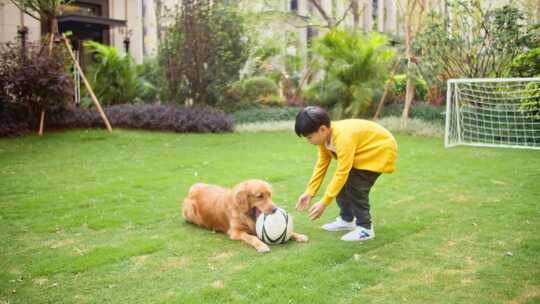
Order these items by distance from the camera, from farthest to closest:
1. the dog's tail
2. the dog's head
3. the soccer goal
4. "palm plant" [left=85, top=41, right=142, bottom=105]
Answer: "palm plant" [left=85, top=41, right=142, bottom=105] → the soccer goal → the dog's tail → the dog's head

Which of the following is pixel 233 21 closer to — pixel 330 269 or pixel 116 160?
pixel 116 160

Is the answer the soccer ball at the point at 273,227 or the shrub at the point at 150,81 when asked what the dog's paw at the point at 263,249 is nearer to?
the soccer ball at the point at 273,227

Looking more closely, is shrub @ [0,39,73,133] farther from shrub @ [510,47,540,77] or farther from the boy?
shrub @ [510,47,540,77]

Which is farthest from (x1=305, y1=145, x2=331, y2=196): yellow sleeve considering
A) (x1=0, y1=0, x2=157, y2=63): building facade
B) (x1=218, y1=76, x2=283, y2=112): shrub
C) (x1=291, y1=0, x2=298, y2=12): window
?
(x1=291, y1=0, x2=298, y2=12): window

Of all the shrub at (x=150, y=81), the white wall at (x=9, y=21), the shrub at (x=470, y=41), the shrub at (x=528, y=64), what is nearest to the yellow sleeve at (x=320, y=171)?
the shrub at (x=528, y=64)

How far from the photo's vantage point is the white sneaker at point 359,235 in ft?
15.1

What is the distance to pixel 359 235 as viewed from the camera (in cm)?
462

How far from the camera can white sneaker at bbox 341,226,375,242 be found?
461 cm

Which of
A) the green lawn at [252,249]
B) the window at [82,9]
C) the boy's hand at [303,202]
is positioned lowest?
the green lawn at [252,249]

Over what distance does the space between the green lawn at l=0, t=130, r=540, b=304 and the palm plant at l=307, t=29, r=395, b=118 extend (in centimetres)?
692

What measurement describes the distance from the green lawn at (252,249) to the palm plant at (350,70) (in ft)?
22.7

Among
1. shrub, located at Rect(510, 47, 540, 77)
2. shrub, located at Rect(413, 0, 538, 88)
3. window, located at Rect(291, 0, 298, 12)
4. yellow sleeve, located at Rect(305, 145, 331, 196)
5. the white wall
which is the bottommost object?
yellow sleeve, located at Rect(305, 145, 331, 196)

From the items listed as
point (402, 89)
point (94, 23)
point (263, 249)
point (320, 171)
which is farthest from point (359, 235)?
point (94, 23)

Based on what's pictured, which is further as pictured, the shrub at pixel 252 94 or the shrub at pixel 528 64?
the shrub at pixel 252 94
